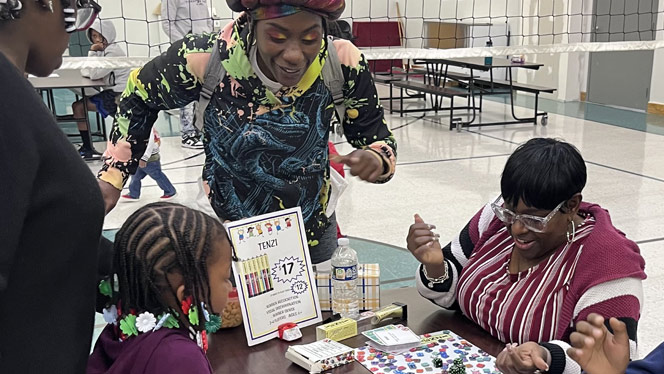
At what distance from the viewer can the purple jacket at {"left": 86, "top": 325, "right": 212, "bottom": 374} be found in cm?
127

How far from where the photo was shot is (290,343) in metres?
1.90

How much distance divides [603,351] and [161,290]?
907 mm

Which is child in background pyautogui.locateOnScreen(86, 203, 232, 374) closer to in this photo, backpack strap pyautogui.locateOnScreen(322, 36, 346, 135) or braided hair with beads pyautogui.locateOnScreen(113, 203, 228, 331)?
braided hair with beads pyautogui.locateOnScreen(113, 203, 228, 331)

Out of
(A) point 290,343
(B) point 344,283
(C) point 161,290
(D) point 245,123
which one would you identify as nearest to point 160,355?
(C) point 161,290

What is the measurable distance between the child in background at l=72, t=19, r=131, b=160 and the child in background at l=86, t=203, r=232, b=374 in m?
6.11

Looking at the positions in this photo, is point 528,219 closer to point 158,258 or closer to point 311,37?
point 311,37

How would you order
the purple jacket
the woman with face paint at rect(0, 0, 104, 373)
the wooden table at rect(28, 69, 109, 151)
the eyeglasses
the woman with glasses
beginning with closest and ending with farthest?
the woman with face paint at rect(0, 0, 104, 373)
the purple jacket
the woman with glasses
the eyeglasses
the wooden table at rect(28, 69, 109, 151)

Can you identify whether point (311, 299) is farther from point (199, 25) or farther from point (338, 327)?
point (199, 25)

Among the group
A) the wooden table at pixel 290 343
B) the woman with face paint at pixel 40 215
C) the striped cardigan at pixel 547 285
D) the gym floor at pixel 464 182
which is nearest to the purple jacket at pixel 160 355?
the woman with face paint at pixel 40 215

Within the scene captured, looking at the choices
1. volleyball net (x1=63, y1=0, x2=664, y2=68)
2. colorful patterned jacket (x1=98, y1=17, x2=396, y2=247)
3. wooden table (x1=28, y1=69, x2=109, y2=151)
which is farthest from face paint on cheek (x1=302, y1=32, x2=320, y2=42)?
wooden table (x1=28, y1=69, x2=109, y2=151)

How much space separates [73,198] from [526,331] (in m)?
1.22

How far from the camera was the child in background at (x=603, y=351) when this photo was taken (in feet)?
4.77

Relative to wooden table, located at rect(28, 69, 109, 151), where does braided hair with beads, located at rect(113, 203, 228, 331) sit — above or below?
above

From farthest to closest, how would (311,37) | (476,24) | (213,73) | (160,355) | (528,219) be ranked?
(476,24)
(213,73)
(311,37)
(528,219)
(160,355)
